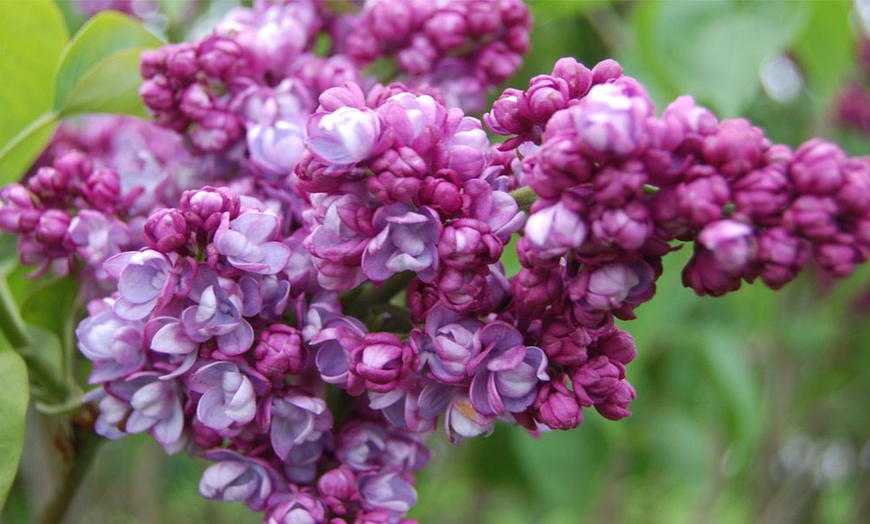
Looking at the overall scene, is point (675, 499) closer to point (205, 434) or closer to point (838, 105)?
point (838, 105)

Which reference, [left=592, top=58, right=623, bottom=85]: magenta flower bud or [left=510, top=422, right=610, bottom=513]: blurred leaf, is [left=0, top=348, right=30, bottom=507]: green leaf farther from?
[left=510, top=422, right=610, bottom=513]: blurred leaf

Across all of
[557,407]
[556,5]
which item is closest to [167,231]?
[557,407]

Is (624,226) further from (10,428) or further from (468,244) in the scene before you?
(10,428)

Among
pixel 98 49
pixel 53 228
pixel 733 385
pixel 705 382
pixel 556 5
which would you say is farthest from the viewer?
pixel 705 382

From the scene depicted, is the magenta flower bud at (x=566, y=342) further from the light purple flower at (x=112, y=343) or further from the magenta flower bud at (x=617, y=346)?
the light purple flower at (x=112, y=343)

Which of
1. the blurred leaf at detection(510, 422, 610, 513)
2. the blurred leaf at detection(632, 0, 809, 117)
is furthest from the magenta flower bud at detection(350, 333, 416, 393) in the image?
the blurred leaf at detection(510, 422, 610, 513)

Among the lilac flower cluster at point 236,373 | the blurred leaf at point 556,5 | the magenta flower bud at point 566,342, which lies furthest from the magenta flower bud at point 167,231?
the blurred leaf at point 556,5
